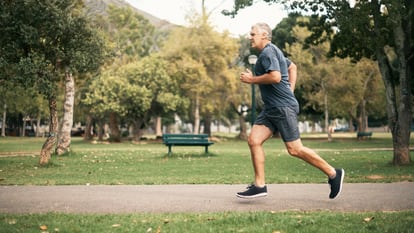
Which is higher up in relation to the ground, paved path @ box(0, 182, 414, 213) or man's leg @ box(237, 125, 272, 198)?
man's leg @ box(237, 125, 272, 198)

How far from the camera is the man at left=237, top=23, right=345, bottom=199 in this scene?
6.04 meters

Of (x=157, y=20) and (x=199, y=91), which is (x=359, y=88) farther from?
(x=157, y=20)

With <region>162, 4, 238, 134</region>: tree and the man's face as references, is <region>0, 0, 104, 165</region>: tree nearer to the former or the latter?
the man's face

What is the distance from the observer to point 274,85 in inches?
243

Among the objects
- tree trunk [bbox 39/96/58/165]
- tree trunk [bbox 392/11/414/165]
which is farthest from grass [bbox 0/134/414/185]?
tree trunk [bbox 392/11/414/165]

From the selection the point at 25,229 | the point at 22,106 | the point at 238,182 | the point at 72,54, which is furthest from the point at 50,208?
the point at 22,106

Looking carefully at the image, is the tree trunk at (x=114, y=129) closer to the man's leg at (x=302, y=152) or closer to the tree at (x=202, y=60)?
the tree at (x=202, y=60)

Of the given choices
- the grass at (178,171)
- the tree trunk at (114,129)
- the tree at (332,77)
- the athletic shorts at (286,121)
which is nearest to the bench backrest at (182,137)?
the grass at (178,171)

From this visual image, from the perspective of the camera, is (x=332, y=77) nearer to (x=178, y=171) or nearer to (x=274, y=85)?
(x=178, y=171)

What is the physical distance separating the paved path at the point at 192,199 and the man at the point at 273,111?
1.25ft

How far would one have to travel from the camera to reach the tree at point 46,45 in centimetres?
1312

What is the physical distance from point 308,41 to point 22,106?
4463 centimetres

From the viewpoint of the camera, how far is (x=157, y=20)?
7425cm

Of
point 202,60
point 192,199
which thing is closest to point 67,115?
point 192,199
